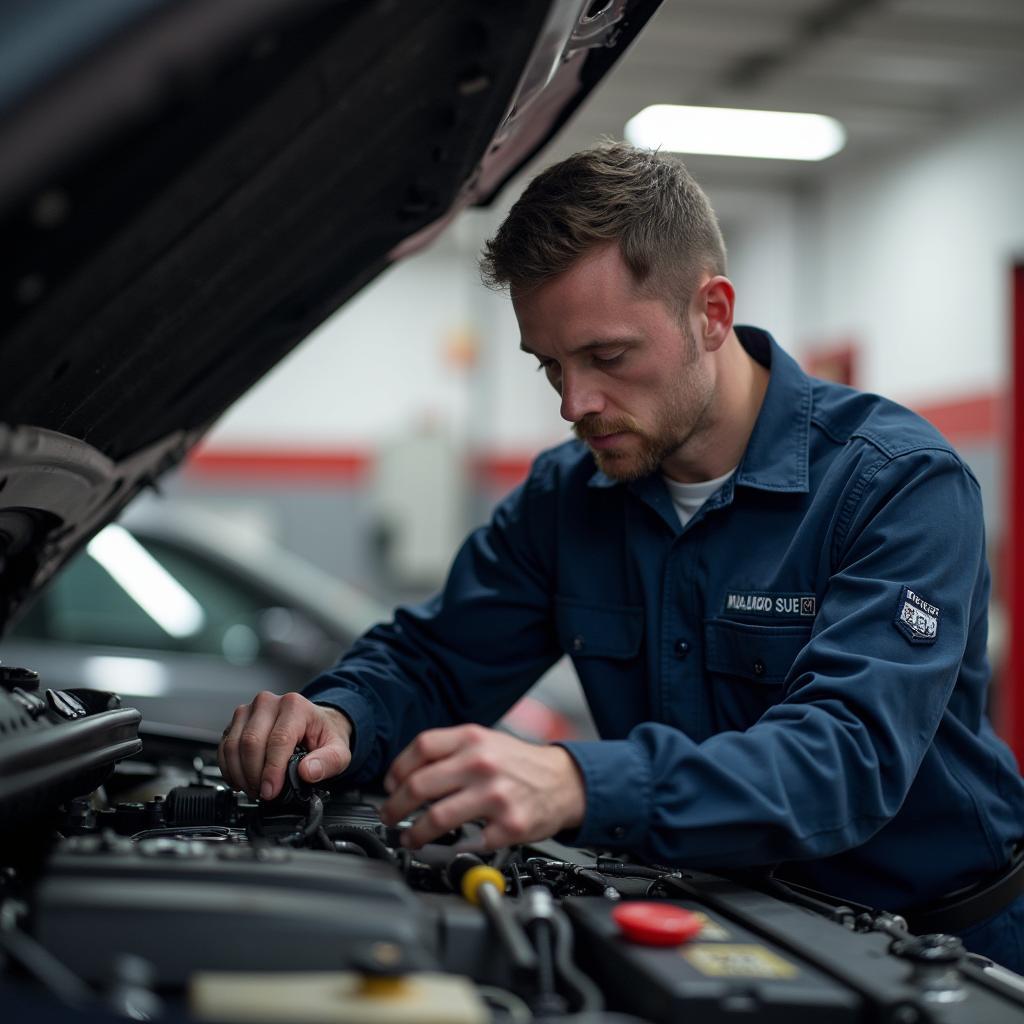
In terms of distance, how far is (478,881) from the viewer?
1022mm

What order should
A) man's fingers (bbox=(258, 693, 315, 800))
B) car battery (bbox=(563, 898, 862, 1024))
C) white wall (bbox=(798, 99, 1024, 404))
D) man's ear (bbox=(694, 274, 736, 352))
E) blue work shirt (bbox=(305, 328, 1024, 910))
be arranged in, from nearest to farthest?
car battery (bbox=(563, 898, 862, 1024)) < blue work shirt (bbox=(305, 328, 1024, 910)) < man's fingers (bbox=(258, 693, 315, 800)) < man's ear (bbox=(694, 274, 736, 352)) < white wall (bbox=(798, 99, 1024, 404))

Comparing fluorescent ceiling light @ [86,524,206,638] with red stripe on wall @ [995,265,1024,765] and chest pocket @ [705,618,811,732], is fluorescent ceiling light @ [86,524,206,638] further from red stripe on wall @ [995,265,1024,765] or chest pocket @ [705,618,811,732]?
red stripe on wall @ [995,265,1024,765]

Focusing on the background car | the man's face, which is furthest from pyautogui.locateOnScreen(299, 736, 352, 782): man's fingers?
the background car

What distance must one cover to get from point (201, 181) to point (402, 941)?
0.58m

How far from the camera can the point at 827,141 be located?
6605mm

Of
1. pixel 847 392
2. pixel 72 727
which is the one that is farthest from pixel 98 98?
pixel 847 392

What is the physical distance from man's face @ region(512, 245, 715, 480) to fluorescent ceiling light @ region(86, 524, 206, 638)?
2.52 meters

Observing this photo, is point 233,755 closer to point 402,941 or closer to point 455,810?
point 455,810

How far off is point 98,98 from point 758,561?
3.30 feet

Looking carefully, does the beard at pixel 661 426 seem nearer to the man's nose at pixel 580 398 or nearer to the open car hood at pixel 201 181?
the man's nose at pixel 580 398

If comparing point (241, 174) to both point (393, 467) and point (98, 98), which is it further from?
point (393, 467)

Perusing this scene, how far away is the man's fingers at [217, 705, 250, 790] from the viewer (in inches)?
56.1

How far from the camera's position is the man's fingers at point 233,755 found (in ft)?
4.67

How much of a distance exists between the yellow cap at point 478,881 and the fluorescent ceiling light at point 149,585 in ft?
9.66
